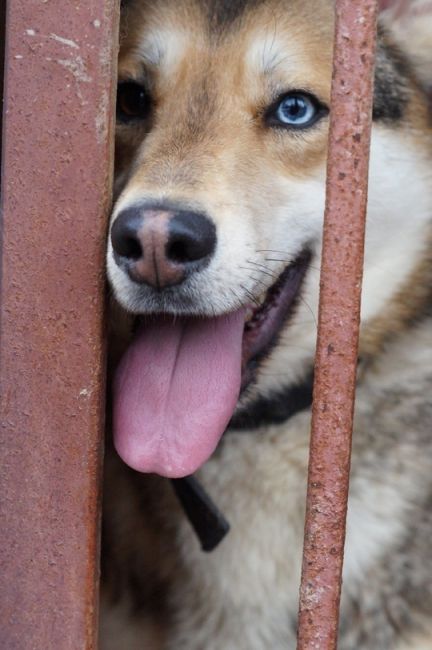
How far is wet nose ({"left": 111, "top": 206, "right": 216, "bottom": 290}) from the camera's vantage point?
4.45ft

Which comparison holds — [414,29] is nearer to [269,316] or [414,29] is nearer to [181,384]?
[269,316]

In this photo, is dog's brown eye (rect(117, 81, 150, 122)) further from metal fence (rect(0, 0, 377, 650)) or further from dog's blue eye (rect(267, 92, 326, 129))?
metal fence (rect(0, 0, 377, 650))

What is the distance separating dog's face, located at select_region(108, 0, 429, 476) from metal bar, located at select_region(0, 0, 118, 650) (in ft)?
0.42

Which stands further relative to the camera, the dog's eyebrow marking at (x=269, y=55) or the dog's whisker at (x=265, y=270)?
the dog's eyebrow marking at (x=269, y=55)

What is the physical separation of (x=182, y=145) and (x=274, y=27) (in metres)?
0.37

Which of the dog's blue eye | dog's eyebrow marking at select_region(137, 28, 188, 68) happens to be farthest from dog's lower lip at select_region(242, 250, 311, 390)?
dog's eyebrow marking at select_region(137, 28, 188, 68)

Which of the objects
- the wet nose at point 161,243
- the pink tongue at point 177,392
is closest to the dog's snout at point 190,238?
the wet nose at point 161,243

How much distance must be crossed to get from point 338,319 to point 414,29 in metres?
1.13

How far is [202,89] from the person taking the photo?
5.56 feet

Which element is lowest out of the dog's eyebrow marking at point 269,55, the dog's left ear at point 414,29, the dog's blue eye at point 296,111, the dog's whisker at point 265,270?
the dog's whisker at point 265,270

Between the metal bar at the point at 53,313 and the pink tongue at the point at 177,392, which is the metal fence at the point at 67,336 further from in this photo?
the pink tongue at the point at 177,392

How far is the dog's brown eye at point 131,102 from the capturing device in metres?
1.78

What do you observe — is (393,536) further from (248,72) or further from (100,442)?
(248,72)

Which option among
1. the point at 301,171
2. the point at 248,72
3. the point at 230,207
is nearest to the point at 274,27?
the point at 248,72
